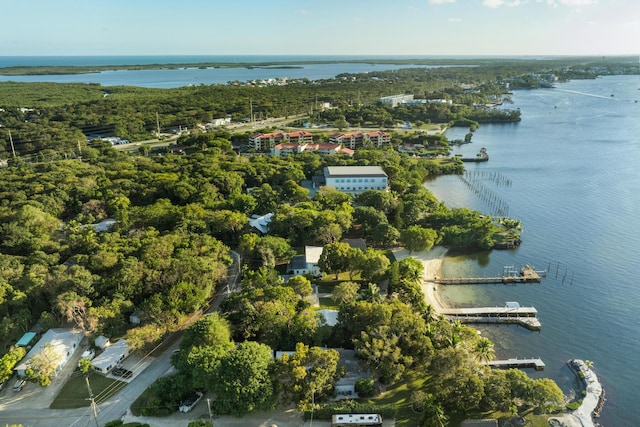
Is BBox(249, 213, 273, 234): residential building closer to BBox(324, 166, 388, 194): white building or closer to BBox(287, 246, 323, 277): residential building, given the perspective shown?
BBox(287, 246, 323, 277): residential building

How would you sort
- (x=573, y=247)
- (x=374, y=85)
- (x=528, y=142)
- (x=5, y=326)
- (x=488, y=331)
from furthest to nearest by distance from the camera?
(x=374, y=85) < (x=528, y=142) < (x=573, y=247) < (x=488, y=331) < (x=5, y=326)

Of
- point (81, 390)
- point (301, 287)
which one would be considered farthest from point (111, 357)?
point (301, 287)

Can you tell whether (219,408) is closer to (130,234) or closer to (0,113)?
(130,234)

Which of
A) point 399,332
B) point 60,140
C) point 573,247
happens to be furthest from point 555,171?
point 60,140

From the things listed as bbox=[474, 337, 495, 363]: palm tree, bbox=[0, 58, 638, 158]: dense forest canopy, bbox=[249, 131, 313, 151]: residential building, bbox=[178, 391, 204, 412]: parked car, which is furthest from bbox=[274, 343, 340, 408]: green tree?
bbox=[0, 58, 638, 158]: dense forest canopy

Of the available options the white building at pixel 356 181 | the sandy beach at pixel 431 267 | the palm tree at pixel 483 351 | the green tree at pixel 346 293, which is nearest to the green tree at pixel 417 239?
the sandy beach at pixel 431 267

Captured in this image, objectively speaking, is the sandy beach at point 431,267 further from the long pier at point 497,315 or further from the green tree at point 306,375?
the green tree at point 306,375
